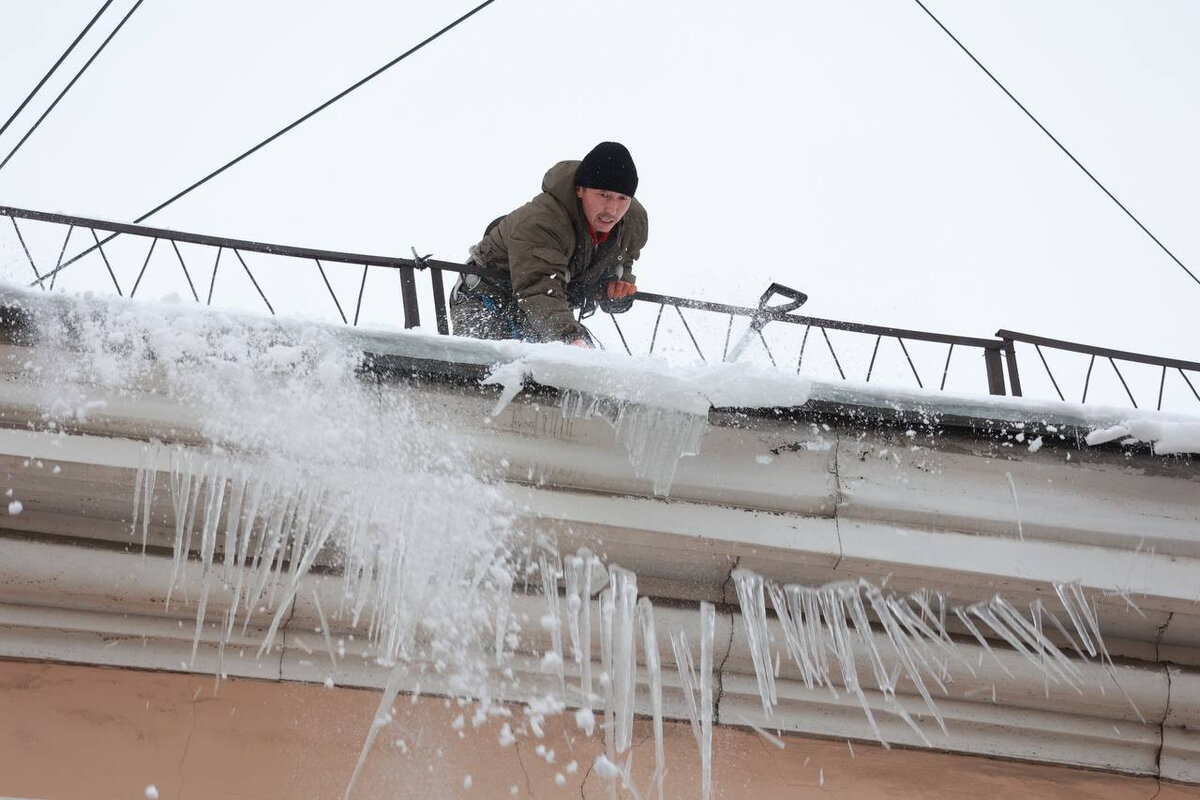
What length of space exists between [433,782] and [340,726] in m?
0.27

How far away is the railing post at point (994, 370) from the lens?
11.5ft

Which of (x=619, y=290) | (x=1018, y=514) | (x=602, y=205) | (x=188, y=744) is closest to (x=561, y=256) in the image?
(x=602, y=205)

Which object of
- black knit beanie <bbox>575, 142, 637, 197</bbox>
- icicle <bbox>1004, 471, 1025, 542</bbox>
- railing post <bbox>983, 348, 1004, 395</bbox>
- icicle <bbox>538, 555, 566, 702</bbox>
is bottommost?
icicle <bbox>538, 555, 566, 702</bbox>

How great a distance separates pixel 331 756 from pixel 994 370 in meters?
2.67

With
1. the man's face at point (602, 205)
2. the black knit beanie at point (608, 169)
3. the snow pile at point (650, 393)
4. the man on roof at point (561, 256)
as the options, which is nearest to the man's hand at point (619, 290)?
the man on roof at point (561, 256)

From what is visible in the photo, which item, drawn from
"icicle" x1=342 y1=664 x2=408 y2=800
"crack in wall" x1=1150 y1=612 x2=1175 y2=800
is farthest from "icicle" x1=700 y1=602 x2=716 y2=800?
"crack in wall" x1=1150 y1=612 x2=1175 y2=800

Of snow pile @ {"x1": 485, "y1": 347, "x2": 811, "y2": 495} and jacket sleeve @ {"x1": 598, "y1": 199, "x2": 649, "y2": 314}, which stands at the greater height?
jacket sleeve @ {"x1": 598, "y1": 199, "x2": 649, "y2": 314}

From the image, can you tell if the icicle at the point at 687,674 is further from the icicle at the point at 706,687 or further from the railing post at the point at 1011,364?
the railing post at the point at 1011,364

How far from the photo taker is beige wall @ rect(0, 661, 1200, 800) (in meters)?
2.16

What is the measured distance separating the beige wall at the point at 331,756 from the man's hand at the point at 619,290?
1.65m

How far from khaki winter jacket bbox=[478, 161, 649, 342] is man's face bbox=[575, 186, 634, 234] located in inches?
1.2

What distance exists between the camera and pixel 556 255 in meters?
3.10

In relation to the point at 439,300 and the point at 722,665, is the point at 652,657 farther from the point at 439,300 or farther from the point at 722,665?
the point at 439,300

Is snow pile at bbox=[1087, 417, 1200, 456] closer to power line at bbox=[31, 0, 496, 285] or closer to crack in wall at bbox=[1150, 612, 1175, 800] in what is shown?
crack in wall at bbox=[1150, 612, 1175, 800]
